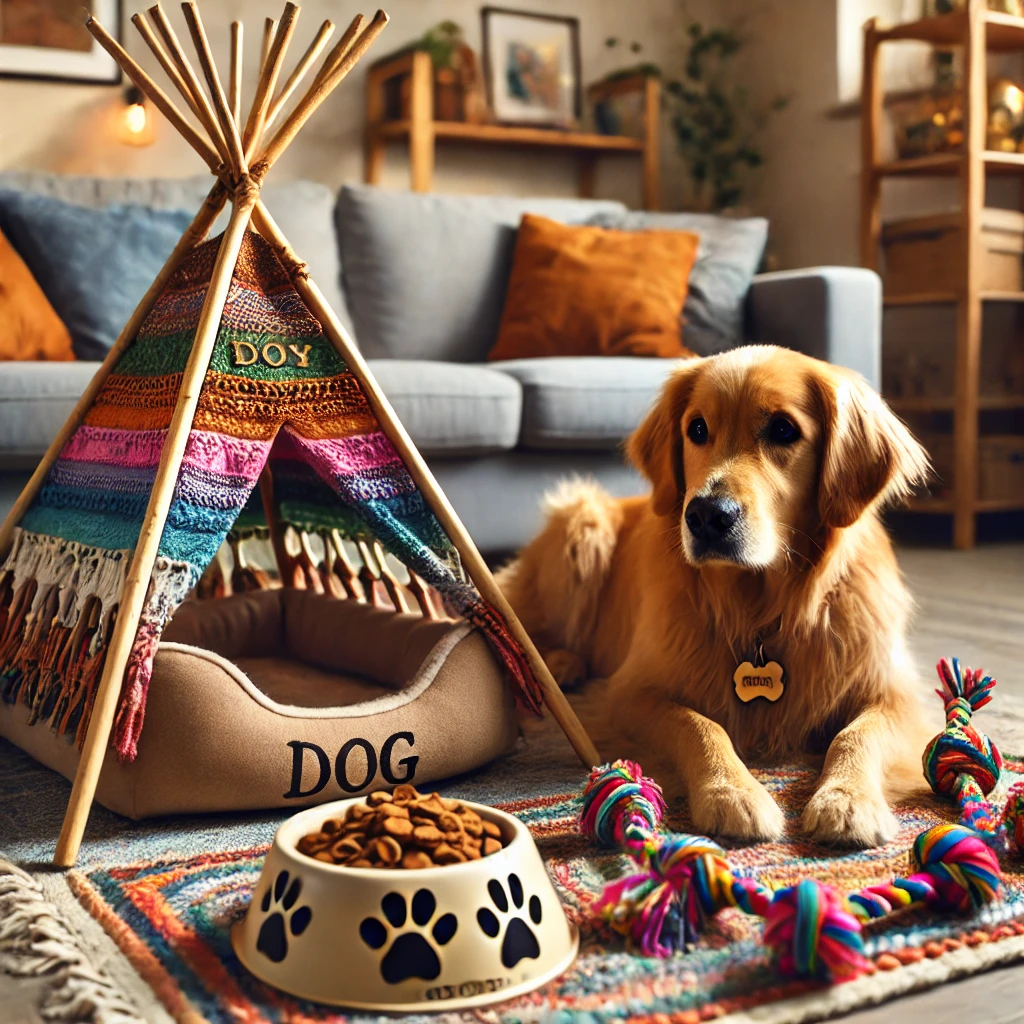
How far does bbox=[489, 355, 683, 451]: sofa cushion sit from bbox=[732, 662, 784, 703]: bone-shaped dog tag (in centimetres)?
147

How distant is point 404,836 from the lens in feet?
3.55

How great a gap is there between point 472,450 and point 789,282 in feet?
3.72

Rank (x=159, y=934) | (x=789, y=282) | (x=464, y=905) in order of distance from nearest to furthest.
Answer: (x=464, y=905) → (x=159, y=934) → (x=789, y=282)

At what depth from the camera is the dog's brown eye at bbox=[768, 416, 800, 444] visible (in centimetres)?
166

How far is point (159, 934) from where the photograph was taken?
1.15 m

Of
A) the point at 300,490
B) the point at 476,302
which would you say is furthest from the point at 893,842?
the point at 476,302

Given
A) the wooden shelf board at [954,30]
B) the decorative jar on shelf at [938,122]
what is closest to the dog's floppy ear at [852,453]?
the decorative jar on shelf at [938,122]

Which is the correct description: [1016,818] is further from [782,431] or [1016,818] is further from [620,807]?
[782,431]

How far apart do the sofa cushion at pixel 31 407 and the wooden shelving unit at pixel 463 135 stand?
90.2 inches

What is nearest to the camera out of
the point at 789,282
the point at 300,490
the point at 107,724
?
the point at 107,724

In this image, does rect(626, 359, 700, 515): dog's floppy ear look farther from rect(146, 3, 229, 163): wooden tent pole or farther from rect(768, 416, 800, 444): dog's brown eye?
rect(146, 3, 229, 163): wooden tent pole

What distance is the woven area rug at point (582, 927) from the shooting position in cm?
102

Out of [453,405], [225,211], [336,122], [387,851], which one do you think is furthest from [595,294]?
[387,851]

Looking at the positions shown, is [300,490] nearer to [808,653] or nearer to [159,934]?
[808,653]
